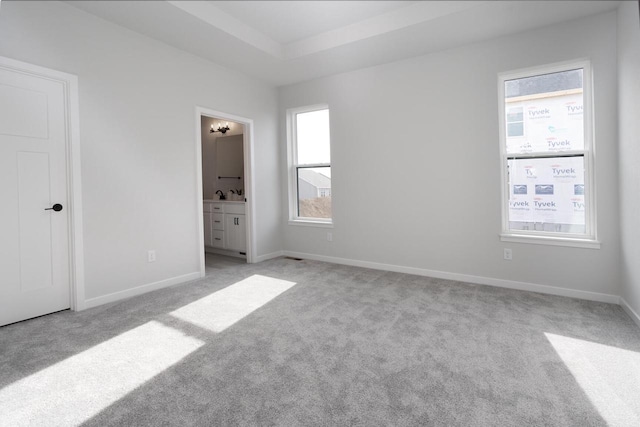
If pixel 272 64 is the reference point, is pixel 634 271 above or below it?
below

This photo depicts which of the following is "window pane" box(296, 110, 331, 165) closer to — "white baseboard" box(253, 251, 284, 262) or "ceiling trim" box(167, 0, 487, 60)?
"ceiling trim" box(167, 0, 487, 60)

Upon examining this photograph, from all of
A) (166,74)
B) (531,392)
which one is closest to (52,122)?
(166,74)

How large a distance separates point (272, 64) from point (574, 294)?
431 centimetres

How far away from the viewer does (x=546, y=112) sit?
11.2ft

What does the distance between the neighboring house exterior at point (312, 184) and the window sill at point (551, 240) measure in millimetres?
2448

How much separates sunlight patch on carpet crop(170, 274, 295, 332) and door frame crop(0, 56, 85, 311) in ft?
3.16

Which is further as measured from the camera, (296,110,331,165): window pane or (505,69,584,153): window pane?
(296,110,331,165): window pane

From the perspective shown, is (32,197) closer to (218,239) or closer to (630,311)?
(218,239)

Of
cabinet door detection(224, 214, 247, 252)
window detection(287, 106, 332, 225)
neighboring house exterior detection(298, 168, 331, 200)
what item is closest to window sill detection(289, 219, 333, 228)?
window detection(287, 106, 332, 225)

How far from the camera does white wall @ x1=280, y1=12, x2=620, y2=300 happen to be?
10.2ft

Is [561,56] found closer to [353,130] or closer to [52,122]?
[353,130]

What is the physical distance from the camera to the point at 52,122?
2898 mm

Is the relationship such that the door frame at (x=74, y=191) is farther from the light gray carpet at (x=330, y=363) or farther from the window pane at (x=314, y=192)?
the window pane at (x=314, y=192)

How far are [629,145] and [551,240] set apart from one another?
1.06 metres
